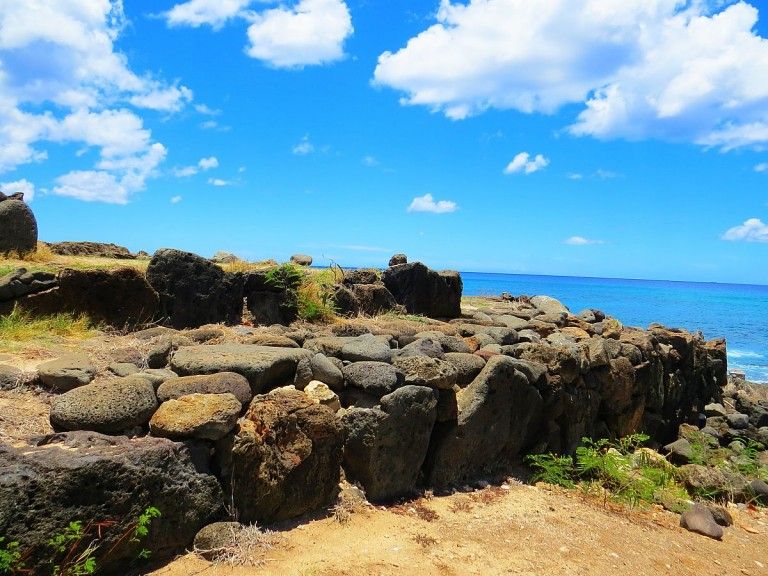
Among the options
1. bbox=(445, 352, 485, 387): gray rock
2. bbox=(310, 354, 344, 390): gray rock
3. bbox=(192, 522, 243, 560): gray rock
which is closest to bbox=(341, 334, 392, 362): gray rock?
bbox=(310, 354, 344, 390): gray rock

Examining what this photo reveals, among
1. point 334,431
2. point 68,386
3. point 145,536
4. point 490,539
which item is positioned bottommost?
point 490,539

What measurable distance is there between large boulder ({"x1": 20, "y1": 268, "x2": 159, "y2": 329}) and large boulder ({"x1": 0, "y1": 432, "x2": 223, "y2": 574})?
3.23 m

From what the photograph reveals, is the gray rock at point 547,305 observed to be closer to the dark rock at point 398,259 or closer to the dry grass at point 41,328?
the dark rock at point 398,259

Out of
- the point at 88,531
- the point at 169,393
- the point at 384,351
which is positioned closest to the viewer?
the point at 88,531

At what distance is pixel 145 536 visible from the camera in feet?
11.8

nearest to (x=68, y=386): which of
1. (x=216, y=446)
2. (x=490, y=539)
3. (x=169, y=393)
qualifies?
(x=169, y=393)

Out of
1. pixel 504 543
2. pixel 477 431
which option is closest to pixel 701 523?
pixel 477 431

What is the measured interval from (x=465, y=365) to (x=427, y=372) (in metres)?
0.98

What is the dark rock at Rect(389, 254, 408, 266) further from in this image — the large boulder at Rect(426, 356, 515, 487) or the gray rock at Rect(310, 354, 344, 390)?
the gray rock at Rect(310, 354, 344, 390)

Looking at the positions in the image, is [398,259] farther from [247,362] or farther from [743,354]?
[743,354]

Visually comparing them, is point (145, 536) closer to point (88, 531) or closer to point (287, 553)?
point (88, 531)

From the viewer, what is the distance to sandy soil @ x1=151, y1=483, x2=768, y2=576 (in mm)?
3971

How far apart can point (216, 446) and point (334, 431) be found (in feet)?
3.13

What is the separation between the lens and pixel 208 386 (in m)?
4.45
